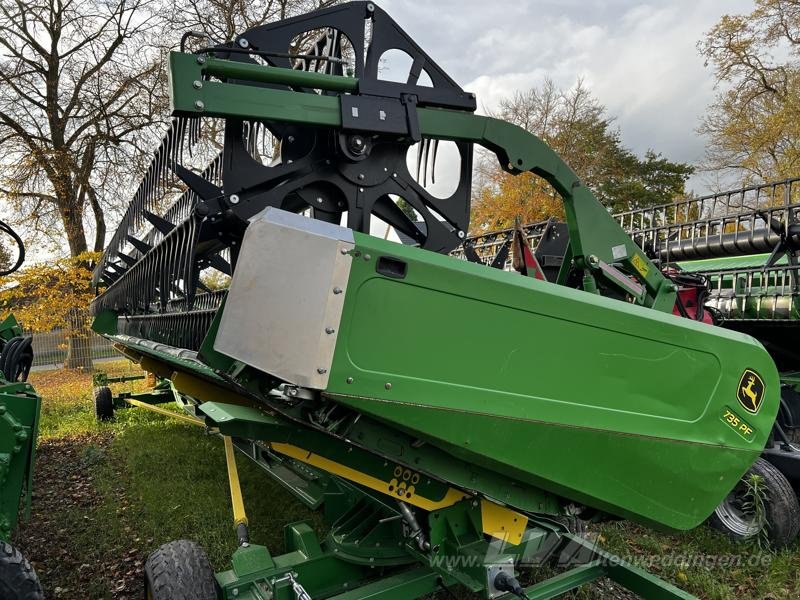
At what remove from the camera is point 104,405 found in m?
8.25

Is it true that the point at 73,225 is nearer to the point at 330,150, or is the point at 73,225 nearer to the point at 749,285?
the point at 330,150

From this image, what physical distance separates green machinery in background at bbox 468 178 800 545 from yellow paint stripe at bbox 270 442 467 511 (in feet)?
6.66

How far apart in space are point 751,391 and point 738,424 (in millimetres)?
168

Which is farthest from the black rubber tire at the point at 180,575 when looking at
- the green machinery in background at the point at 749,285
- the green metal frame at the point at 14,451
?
the green machinery in background at the point at 749,285

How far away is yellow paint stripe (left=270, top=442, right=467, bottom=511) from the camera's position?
2549 millimetres

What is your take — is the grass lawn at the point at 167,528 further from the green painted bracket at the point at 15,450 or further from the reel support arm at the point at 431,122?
the reel support arm at the point at 431,122

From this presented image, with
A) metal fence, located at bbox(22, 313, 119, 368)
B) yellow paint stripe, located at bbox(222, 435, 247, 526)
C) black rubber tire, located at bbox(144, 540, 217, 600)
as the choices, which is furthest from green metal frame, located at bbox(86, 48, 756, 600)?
metal fence, located at bbox(22, 313, 119, 368)

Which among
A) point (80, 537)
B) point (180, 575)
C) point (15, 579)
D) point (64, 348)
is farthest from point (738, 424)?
point (64, 348)

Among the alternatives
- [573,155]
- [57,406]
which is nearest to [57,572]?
[57,406]

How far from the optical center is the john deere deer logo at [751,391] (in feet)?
8.66

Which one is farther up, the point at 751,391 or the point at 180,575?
the point at 751,391

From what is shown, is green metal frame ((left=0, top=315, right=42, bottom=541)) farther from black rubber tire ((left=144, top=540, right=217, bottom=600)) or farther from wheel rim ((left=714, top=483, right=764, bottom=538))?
wheel rim ((left=714, top=483, right=764, bottom=538))

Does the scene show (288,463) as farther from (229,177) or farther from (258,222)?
(258,222)

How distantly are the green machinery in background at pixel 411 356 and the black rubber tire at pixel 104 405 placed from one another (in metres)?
5.62
